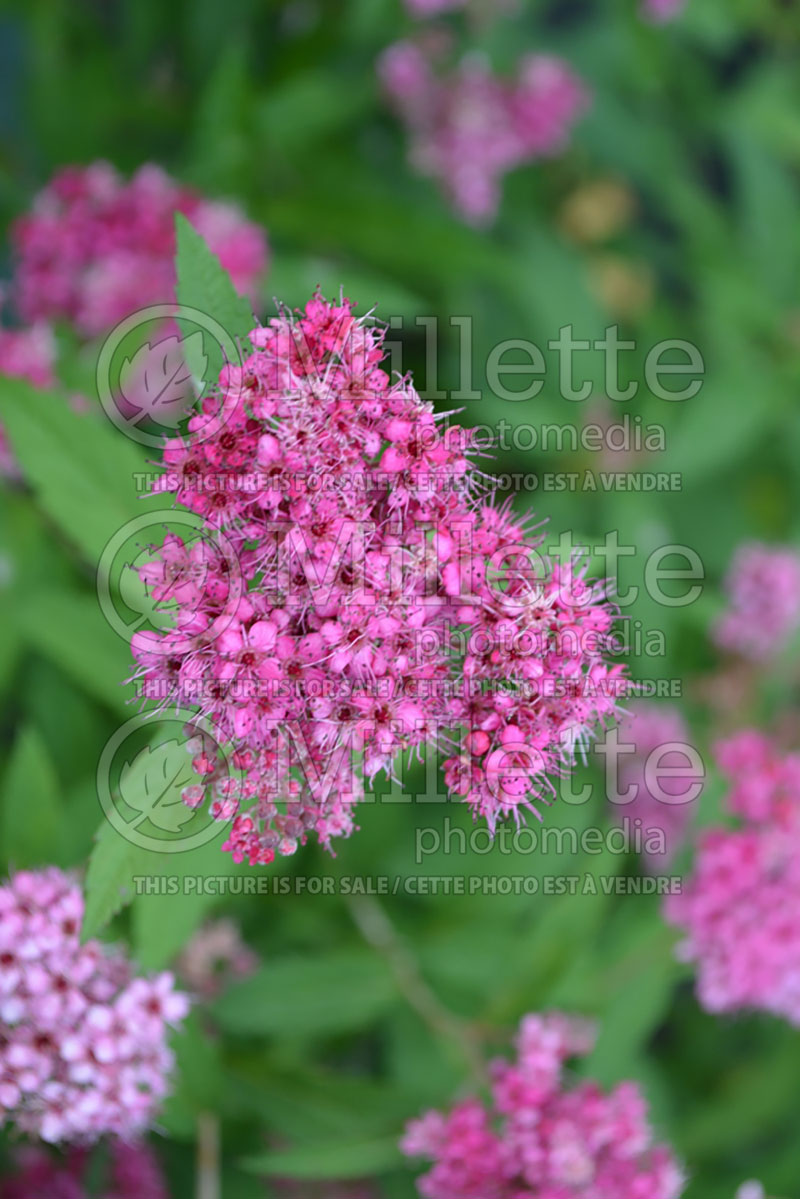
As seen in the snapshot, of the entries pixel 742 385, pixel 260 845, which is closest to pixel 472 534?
pixel 260 845

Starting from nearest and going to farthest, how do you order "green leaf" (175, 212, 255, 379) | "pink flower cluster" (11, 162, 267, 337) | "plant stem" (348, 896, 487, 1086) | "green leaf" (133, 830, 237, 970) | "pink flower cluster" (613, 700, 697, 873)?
"green leaf" (175, 212, 255, 379) < "green leaf" (133, 830, 237, 970) < "plant stem" (348, 896, 487, 1086) < "pink flower cluster" (11, 162, 267, 337) < "pink flower cluster" (613, 700, 697, 873)

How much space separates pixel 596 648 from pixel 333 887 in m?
1.24

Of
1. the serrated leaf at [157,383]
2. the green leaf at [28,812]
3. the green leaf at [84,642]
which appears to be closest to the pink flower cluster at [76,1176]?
the green leaf at [28,812]

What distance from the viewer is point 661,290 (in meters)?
4.35

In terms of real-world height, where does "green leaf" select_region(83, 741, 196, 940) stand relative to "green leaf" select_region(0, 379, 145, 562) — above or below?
below

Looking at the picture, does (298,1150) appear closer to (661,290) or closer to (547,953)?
(547,953)

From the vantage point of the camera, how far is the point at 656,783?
3.18m

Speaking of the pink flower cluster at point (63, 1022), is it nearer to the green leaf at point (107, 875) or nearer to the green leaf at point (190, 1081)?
the green leaf at point (190, 1081)

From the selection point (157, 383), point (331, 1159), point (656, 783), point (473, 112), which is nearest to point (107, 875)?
point (331, 1159)

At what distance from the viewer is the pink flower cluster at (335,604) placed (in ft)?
4.53

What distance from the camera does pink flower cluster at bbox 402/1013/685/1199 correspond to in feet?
6.40

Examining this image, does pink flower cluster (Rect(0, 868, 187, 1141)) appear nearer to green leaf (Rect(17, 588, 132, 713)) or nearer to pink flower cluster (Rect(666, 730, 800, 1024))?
green leaf (Rect(17, 588, 132, 713))

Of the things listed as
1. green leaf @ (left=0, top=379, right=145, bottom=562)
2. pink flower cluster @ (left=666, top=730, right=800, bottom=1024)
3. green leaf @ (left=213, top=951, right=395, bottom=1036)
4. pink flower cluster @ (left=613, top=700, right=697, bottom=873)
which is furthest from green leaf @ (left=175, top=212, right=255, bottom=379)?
pink flower cluster @ (left=613, top=700, right=697, bottom=873)

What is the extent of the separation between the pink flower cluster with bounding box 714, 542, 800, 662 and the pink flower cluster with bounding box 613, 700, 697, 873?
32cm
